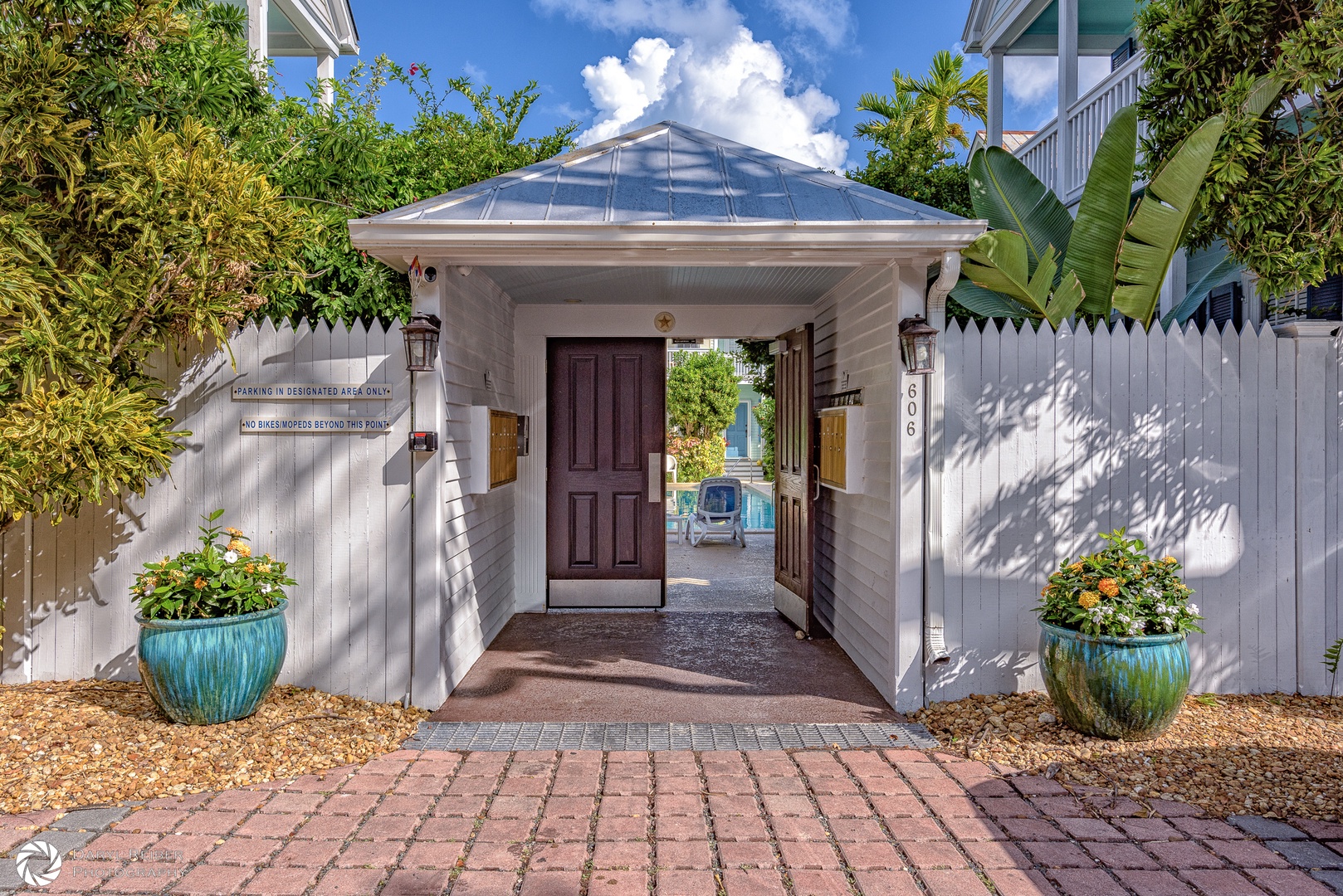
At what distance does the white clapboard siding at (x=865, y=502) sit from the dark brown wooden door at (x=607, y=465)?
5.32 ft

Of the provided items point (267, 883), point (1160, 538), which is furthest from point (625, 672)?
point (1160, 538)

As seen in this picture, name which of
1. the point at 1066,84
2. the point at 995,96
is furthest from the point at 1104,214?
the point at 995,96

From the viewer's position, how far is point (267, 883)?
2.63 m

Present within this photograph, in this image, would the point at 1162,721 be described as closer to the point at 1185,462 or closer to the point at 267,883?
the point at 1185,462

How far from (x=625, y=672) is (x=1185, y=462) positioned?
3.49 metres

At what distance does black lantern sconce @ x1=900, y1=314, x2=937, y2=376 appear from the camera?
4.09 metres

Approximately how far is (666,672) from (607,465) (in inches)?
97.9

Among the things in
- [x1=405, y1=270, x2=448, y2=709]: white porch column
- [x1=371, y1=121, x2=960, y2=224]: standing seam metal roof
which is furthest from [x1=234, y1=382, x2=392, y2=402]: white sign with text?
[x1=371, y1=121, x2=960, y2=224]: standing seam metal roof

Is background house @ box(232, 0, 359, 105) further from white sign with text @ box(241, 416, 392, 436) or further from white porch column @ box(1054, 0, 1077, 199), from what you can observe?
white porch column @ box(1054, 0, 1077, 199)

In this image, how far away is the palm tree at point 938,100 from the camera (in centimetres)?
1176

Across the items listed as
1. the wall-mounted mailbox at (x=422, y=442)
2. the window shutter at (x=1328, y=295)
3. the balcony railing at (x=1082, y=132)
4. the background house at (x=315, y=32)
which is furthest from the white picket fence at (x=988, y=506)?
the background house at (x=315, y=32)

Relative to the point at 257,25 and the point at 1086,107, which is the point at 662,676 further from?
the point at 257,25

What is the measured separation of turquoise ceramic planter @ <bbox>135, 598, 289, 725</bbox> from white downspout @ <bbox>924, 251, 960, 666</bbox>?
3.44m

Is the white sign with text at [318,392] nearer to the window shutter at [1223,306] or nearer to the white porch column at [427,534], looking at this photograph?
the white porch column at [427,534]
